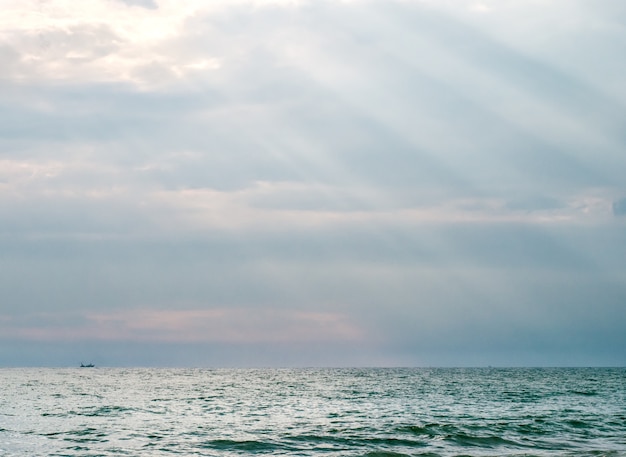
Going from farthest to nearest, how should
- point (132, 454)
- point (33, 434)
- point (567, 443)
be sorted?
1. point (33, 434)
2. point (567, 443)
3. point (132, 454)

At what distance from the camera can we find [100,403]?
69.9 meters

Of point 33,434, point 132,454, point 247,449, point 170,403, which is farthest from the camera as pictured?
point 170,403

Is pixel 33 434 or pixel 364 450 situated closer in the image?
pixel 364 450

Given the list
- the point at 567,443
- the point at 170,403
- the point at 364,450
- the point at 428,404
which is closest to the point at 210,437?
the point at 364,450

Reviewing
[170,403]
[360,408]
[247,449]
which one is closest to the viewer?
[247,449]

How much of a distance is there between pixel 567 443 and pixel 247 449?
17.8 metres

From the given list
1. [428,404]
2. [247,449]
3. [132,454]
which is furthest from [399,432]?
[428,404]

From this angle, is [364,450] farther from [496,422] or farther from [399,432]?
[496,422]

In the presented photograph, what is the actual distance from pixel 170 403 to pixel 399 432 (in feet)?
108

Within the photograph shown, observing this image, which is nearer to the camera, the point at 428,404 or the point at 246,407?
the point at 246,407

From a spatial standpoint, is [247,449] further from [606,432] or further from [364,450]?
[606,432]

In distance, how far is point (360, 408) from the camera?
63469mm

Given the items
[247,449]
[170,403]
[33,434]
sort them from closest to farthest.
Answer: [247,449], [33,434], [170,403]

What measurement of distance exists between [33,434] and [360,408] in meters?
30.4
